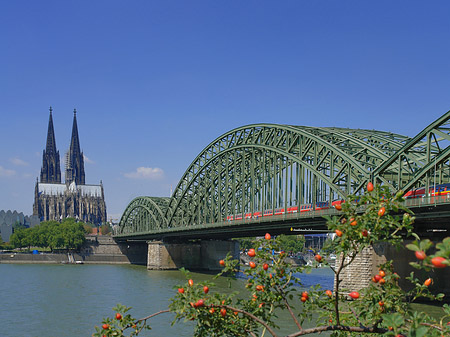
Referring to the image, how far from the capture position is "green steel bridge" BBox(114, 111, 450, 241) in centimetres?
4419

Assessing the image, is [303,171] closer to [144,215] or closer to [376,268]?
[376,268]

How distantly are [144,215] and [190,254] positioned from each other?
119 feet

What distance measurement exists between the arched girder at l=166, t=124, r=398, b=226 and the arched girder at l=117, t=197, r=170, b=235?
23.6ft

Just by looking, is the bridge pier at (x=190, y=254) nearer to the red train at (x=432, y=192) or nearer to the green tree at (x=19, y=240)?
the red train at (x=432, y=192)

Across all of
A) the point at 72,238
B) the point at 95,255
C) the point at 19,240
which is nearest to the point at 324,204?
the point at 95,255

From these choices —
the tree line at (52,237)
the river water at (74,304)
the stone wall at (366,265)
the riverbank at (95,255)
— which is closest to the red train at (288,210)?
the stone wall at (366,265)

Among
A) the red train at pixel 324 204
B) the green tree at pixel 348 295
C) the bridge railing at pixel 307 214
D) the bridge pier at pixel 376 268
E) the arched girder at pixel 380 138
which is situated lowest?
the bridge pier at pixel 376 268

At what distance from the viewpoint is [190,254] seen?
105500 mm

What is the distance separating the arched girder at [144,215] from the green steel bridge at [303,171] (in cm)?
A: 535

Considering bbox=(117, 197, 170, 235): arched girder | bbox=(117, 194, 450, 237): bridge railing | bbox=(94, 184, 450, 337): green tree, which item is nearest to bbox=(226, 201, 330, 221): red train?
bbox=(117, 194, 450, 237): bridge railing

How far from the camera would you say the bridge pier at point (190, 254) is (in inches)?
4060

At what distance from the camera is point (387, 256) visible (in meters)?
47.5

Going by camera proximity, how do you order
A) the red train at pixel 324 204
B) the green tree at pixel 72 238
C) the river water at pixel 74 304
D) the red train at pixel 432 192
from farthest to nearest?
Result: the green tree at pixel 72 238, the red train at pixel 324 204, the red train at pixel 432 192, the river water at pixel 74 304

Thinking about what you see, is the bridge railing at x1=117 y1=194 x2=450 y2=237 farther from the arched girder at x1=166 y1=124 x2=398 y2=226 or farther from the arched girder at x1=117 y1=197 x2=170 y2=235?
the arched girder at x1=117 y1=197 x2=170 y2=235
